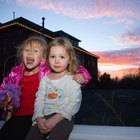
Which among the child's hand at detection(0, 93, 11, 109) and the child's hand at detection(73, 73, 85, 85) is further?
the child's hand at detection(0, 93, 11, 109)

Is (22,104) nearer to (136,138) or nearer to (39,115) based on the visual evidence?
(39,115)

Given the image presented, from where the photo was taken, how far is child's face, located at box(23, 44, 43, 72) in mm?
1825

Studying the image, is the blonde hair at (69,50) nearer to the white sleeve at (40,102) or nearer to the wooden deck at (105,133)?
the white sleeve at (40,102)

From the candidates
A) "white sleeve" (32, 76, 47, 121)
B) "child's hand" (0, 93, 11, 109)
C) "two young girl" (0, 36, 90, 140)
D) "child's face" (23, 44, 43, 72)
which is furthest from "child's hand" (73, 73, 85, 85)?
"child's hand" (0, 93, 11, 109)

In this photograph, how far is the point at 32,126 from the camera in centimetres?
160

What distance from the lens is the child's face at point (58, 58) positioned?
1.63m

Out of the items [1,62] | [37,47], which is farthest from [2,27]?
[37,47]

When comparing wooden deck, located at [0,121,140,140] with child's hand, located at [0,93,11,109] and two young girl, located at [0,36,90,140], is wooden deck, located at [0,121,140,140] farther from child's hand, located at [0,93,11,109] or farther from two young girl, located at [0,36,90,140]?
child's hand, located at [0,93,11,109]

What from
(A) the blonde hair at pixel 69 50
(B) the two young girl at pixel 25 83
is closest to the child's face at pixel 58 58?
(A) the blonde hair at pixel 69 50

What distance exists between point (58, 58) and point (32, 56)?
0.87 ft

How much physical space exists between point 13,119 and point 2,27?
51.5 feet

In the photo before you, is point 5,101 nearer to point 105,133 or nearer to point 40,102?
point 40,102

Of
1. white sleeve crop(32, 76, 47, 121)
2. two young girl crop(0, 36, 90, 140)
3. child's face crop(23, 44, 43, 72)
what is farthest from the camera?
child's face crop(23, 44, 43, 72)

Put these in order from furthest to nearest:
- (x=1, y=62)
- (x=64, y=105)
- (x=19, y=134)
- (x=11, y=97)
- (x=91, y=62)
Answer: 1. (x=91, y=62)
2. (x=1, y=62)
3. (x=11, y=97)
4. (x=19, y=134)
5. (x=64, y=105)
